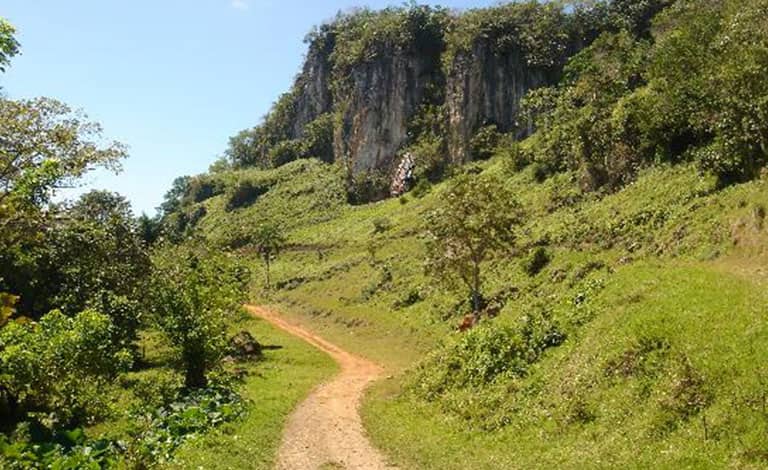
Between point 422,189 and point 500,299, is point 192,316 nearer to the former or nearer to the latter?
point 500,299

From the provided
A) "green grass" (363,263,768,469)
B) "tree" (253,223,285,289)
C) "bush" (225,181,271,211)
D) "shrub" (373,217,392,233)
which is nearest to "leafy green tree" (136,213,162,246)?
"tree" (253,223,285,289)

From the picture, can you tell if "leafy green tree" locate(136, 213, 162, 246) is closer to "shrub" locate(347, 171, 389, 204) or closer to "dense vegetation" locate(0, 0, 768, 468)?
"dense vegetation" locate(0, 0, 768, 468)

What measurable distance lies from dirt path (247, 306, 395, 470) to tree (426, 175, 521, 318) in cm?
768

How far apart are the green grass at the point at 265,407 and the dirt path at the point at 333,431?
19.4 inches

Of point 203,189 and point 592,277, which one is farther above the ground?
point 203,189

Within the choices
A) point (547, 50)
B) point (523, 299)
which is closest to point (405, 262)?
point (523, 299)

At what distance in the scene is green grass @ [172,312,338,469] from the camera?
60.5ft

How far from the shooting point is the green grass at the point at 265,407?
18.4 m

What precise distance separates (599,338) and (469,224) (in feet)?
59.6

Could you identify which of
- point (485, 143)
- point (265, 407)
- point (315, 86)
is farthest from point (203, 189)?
point (265, 407)

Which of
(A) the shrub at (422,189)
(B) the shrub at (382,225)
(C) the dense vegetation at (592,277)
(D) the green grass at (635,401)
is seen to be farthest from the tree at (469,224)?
(A) the shrub at (422,189)

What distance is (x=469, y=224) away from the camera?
39375 millimetres

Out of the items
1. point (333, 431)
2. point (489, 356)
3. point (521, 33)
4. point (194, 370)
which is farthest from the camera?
point (521, 33)

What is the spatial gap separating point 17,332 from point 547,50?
8676 cm
